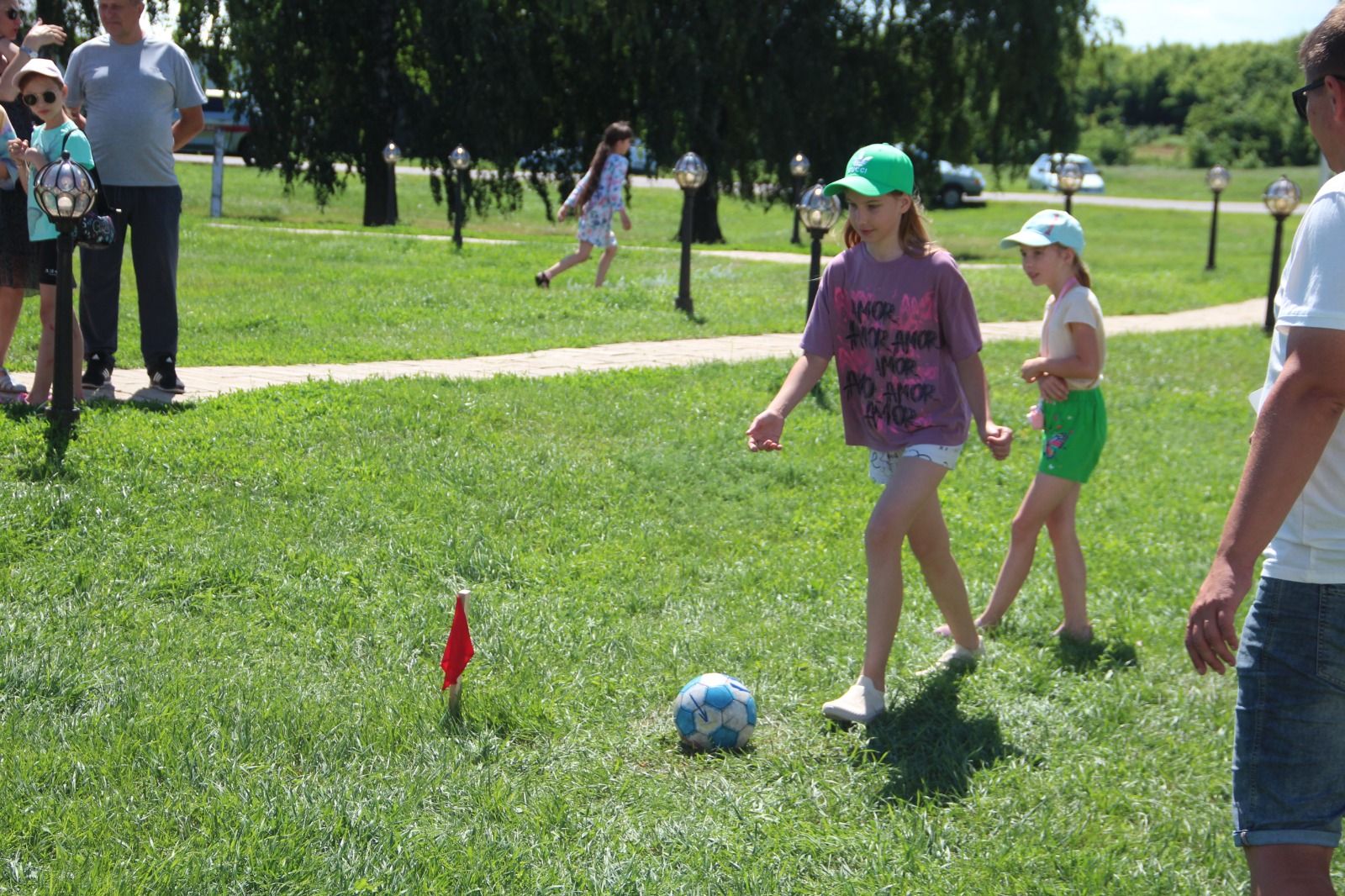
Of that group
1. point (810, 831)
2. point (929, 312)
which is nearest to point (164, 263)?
point (929, 312)

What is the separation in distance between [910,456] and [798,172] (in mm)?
13380

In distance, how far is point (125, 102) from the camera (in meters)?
7.49

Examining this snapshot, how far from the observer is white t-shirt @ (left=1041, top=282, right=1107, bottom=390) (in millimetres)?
5512

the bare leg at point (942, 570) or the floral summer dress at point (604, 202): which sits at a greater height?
the floral summer dress at point (604, 202)

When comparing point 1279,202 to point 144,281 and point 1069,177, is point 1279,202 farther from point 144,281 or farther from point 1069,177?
point 144,281

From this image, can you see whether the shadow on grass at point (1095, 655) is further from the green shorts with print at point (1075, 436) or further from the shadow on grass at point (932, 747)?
the shadow on grass at point (932, 747)

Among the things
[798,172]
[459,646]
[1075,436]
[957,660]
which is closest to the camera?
[459,646]

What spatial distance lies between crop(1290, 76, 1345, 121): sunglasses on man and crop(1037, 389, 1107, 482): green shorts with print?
9.48ft

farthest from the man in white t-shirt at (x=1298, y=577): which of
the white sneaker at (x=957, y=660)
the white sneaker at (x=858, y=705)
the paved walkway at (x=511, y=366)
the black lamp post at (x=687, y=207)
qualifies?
the black lamp post at (x=687, y=207)

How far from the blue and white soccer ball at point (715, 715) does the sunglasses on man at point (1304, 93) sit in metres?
2.38

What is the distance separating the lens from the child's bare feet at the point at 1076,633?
5.87 meters

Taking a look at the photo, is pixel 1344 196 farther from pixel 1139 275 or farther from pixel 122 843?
pixel 1139 275

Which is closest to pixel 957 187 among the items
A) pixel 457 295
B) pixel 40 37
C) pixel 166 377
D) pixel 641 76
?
pixel 641 76

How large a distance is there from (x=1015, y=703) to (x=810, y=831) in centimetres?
143
